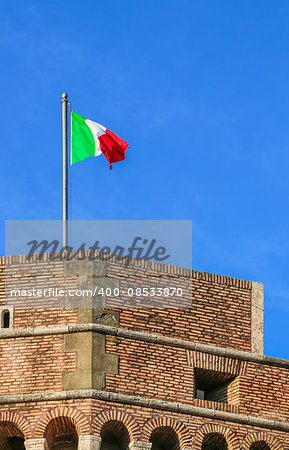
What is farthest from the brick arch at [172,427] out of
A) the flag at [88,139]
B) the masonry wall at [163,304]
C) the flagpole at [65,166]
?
the flag at [88,139]

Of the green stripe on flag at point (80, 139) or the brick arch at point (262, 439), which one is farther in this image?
the green stripe on flag at point (80, 139)

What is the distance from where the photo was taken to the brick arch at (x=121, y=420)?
80.0 feet

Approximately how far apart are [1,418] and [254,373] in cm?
587

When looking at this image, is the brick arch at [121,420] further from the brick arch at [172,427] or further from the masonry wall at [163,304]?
the masonry wall at [163,304]

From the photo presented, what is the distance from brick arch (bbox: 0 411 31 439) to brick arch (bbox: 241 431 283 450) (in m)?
→ 4.76

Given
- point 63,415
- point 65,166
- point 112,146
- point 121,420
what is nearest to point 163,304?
point 121,420

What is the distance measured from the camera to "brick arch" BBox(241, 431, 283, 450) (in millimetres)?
25922

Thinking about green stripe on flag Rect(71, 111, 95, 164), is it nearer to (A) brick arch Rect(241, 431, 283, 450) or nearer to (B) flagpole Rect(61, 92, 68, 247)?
(B) flagpole Rect(61, 92, 68, 247)

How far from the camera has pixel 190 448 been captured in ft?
82.9

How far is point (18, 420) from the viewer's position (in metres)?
24.7

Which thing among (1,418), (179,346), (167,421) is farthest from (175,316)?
(1,418)

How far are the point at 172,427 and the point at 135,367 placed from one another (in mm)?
1485

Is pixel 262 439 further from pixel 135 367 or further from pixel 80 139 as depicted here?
pixel 80 139

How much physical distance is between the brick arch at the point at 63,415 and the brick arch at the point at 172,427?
4.57ft
